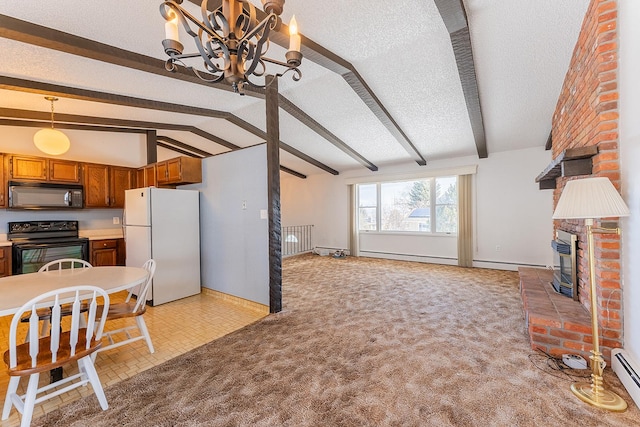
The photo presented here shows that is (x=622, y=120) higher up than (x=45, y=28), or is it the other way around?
(x=45, y=28)

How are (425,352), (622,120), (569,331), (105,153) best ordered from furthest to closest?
(105,153)
(425,352)
(569,331)
(622,120)

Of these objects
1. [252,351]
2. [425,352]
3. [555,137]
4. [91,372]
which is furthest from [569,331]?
[91,372]

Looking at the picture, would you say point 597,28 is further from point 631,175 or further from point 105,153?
point 105,153

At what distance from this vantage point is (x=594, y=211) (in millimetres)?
1666

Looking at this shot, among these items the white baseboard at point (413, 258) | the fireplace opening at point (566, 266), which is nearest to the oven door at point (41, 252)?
the white baseboard at point (413, 258)

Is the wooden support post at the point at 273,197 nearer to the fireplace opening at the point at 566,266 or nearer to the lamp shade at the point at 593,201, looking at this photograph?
the lamp shade at the point at 593,201

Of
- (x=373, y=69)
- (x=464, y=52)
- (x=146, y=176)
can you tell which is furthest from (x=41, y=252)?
(x=464, y=52)

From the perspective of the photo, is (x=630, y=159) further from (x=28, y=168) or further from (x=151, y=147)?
(x=28, y=168)

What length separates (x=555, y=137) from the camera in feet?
13.1

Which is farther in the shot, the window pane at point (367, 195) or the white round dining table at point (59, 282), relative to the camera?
the window pane at point (367, 195)

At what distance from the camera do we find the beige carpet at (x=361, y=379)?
64.6 inches

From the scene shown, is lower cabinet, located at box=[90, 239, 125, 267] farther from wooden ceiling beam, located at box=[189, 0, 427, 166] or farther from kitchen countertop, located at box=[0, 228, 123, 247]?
wooden ceiling beam, located at box=[189, 0, 427, 166]

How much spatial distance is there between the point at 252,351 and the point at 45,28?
3.01 m

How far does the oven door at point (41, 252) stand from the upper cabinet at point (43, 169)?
40.9 inches
